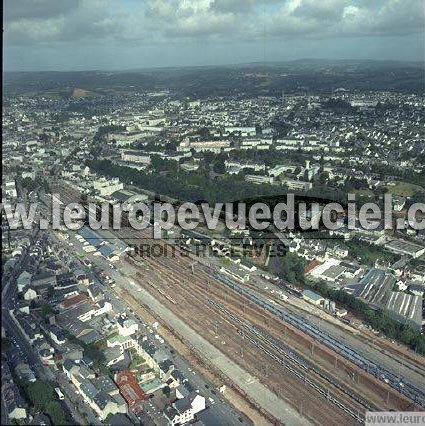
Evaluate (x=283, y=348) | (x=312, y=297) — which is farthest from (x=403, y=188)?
(x=283, y=348)

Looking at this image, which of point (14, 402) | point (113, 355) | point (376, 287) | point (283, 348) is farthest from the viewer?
point (376, 287)

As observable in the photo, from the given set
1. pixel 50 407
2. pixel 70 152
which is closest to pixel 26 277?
pixel 50 407

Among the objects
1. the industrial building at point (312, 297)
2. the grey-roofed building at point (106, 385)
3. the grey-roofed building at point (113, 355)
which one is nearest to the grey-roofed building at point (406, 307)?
the industrial building at point (312, 297)

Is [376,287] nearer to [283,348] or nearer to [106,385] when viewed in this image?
[283,348]

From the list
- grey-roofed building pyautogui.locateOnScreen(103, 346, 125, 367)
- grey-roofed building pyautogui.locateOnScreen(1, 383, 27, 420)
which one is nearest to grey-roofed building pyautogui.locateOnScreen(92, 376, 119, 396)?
grey-roofed building pyautogui.locateOnScreen(103, 346, 125, 367)

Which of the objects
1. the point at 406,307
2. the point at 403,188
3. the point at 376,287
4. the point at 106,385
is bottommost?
the point at 106,385

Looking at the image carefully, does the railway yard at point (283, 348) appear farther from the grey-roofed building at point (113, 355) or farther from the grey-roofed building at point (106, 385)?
the grey-roofed building at point (106, 385)
